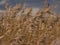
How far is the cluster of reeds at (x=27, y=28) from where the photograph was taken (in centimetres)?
327

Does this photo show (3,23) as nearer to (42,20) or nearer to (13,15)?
(13,15)

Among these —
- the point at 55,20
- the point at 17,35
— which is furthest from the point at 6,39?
the point at 55,20

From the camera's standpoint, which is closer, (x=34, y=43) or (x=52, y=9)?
(x=34, y=43)

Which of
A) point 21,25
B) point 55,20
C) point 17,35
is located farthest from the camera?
point 55,20

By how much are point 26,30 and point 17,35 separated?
0.18m

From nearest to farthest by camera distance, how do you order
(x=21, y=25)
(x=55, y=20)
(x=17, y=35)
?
(x=17, y=35), (x=21, y=25), (x=55, y=20)

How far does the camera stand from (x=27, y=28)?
133 inches

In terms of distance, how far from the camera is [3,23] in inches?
133

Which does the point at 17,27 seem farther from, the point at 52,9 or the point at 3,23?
the point at 52,9

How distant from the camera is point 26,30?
3385 millimetres

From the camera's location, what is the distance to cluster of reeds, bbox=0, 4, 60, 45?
3270 millimetres

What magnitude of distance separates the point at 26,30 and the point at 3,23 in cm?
27

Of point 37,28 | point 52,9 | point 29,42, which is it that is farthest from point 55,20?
point 29,42

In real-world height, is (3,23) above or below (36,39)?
above
